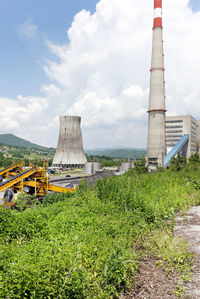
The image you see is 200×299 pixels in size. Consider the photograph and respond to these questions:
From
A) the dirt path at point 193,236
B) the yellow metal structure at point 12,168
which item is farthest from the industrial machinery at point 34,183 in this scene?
the dirt path at point 193,236

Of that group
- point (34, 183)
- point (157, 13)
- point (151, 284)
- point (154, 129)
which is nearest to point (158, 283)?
point (151, 284)

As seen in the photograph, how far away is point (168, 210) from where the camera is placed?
7344 mm

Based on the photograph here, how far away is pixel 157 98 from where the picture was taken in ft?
165

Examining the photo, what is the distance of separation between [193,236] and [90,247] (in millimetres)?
2816

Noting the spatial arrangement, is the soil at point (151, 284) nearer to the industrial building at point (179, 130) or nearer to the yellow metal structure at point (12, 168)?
the yellow metal structure at point (12, 168)

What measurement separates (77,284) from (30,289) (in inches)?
25.9

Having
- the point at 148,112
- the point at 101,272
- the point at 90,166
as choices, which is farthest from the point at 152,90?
the point at 101,272

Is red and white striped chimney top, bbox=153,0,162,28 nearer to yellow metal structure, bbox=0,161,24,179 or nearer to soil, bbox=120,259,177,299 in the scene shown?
yellow metal structure, bbox=0,161,24,179

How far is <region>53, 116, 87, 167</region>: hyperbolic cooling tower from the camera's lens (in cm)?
7125

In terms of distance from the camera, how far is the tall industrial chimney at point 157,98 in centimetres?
4981

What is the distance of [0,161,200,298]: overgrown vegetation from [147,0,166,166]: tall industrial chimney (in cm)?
4319

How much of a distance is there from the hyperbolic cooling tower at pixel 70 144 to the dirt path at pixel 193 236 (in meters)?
65.0

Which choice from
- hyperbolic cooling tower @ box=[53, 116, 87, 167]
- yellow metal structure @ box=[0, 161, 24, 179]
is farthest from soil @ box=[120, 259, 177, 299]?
hyperbolic cooling tower @ box=[53, 116, 87, 167]

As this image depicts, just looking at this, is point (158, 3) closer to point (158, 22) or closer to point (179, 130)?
point (158, 22)
